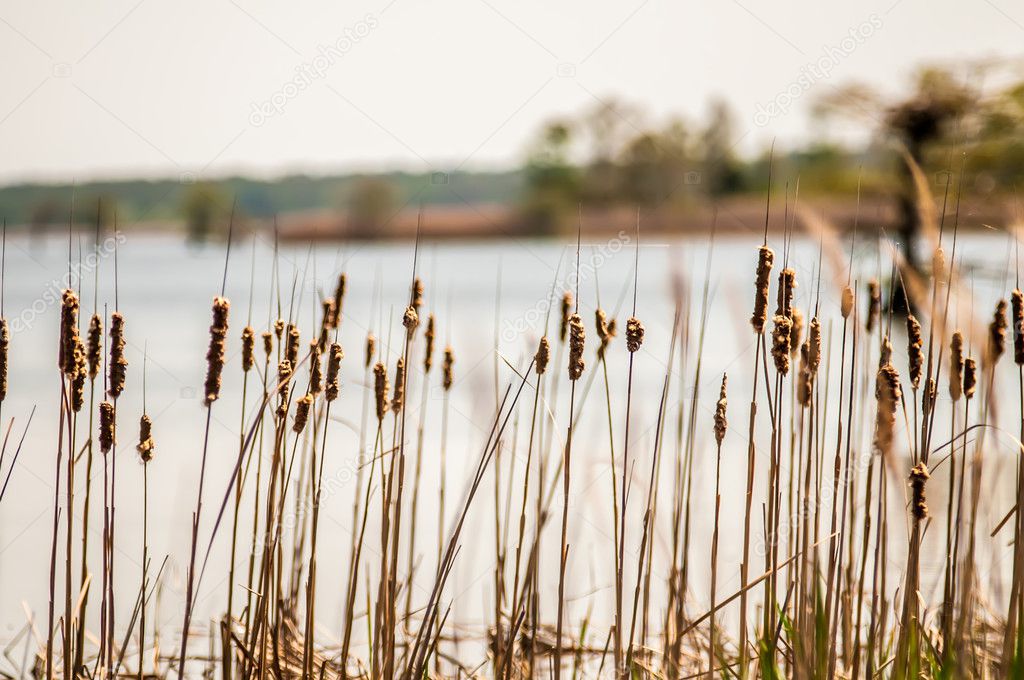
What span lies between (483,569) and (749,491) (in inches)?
66.9

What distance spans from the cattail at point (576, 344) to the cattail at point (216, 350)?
46cm

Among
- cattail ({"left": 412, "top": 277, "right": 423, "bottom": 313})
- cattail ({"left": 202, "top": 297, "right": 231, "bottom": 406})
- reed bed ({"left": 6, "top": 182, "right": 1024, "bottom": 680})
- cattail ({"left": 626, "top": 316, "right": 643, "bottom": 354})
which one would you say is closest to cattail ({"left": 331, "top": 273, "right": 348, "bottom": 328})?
reed bed ({"left": 6, "top": 182, "right": 1024, "bottom": 680})

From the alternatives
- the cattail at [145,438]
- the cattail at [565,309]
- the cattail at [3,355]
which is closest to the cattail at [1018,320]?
the cattail at [565,309]

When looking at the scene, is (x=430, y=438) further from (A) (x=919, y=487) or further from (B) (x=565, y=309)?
(A) (x=919, y=487)

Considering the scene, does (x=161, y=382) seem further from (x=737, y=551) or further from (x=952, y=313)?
(x=952, y=313)

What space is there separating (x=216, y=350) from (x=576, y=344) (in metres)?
0.48

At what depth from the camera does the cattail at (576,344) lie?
1.30m

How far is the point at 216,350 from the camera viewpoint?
1.23 meters

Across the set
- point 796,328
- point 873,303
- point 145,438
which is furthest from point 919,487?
point 145,438

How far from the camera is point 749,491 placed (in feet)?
4.62

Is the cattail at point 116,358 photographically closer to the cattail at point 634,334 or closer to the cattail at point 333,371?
the cattail at point 333,371

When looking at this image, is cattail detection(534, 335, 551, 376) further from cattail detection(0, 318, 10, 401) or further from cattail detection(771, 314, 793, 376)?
cattail detection(0, 318, 10, 401)

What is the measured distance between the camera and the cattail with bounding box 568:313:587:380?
130 centimetres

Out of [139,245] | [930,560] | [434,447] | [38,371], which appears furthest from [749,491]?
[139,245]
